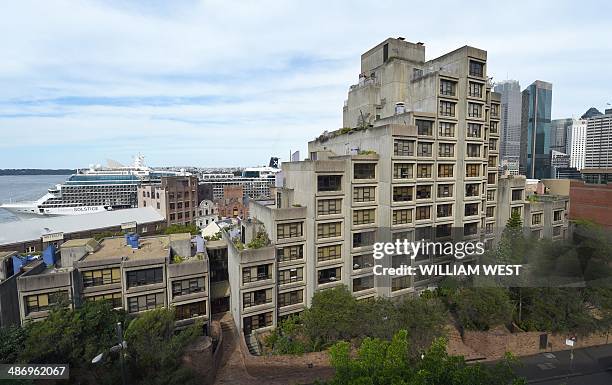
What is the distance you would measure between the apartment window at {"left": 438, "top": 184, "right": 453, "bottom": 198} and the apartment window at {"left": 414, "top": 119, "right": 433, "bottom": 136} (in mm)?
7282

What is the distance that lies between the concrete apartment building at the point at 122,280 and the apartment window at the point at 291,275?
852 cm

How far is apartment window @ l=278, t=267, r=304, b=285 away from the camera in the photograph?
37.7 meters

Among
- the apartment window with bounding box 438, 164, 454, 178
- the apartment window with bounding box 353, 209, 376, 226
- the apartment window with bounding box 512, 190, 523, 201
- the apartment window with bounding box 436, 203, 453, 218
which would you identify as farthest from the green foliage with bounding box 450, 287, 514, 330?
the apartment window with bounding box 512, 190, 523, 201

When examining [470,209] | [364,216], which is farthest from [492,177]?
[364,216]

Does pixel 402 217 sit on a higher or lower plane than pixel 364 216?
lower

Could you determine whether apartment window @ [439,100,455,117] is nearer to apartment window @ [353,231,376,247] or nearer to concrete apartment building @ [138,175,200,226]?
apartment window @ [353,231,376,247]

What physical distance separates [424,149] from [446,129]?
14.5ft

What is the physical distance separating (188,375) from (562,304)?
3703cm

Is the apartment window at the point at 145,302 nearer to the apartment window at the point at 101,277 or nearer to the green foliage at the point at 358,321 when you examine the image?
the apartment window at the point at 101,277

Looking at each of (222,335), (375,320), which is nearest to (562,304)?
(375,320)

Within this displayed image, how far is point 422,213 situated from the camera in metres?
40.9

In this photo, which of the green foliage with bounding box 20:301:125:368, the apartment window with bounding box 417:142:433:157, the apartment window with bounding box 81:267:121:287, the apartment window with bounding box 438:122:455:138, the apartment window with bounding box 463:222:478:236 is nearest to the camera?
the green foliage with bounding box 20:301:125:368

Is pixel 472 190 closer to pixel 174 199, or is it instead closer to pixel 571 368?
pixel 571 368

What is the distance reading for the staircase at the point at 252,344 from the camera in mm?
32984
